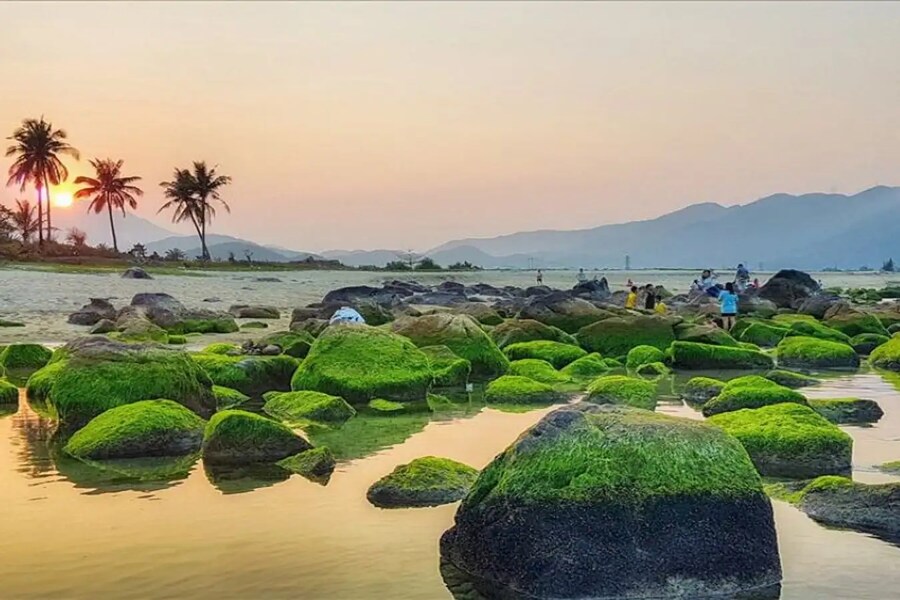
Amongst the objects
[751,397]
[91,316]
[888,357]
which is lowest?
[888,357]

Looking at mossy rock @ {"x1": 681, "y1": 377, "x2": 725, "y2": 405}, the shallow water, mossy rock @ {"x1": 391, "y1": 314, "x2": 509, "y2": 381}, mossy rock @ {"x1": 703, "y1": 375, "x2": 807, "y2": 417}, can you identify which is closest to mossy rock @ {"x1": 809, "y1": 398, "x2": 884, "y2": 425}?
mossy rock @ {"x1": 703, "y1": 375, "x2": 807, "y2": 417}

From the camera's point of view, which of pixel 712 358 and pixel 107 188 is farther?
pixel 107 188

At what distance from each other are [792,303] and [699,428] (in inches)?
1390

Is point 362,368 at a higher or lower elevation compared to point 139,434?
higher

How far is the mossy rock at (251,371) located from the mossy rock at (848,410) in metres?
8.93

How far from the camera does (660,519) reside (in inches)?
277

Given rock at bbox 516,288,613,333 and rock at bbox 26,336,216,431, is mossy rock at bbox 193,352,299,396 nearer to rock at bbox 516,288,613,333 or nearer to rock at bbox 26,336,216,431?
rock at bbox 26,336,216,431

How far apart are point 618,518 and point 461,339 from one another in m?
13.0

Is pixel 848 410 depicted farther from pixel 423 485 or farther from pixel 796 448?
pixel 423 485

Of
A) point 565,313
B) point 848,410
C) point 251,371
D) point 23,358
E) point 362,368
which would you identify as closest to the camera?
point 848,410

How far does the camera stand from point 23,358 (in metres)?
20.1

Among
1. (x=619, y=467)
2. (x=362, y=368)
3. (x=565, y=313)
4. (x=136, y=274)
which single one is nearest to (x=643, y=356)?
(x=565, y=313)

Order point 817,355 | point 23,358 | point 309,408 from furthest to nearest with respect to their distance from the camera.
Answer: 1. point 817,355
2. point 23,358
3. point 309,408

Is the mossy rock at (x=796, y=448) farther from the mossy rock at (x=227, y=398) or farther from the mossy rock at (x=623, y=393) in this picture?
the mossy rock at (x=227, y=398)
